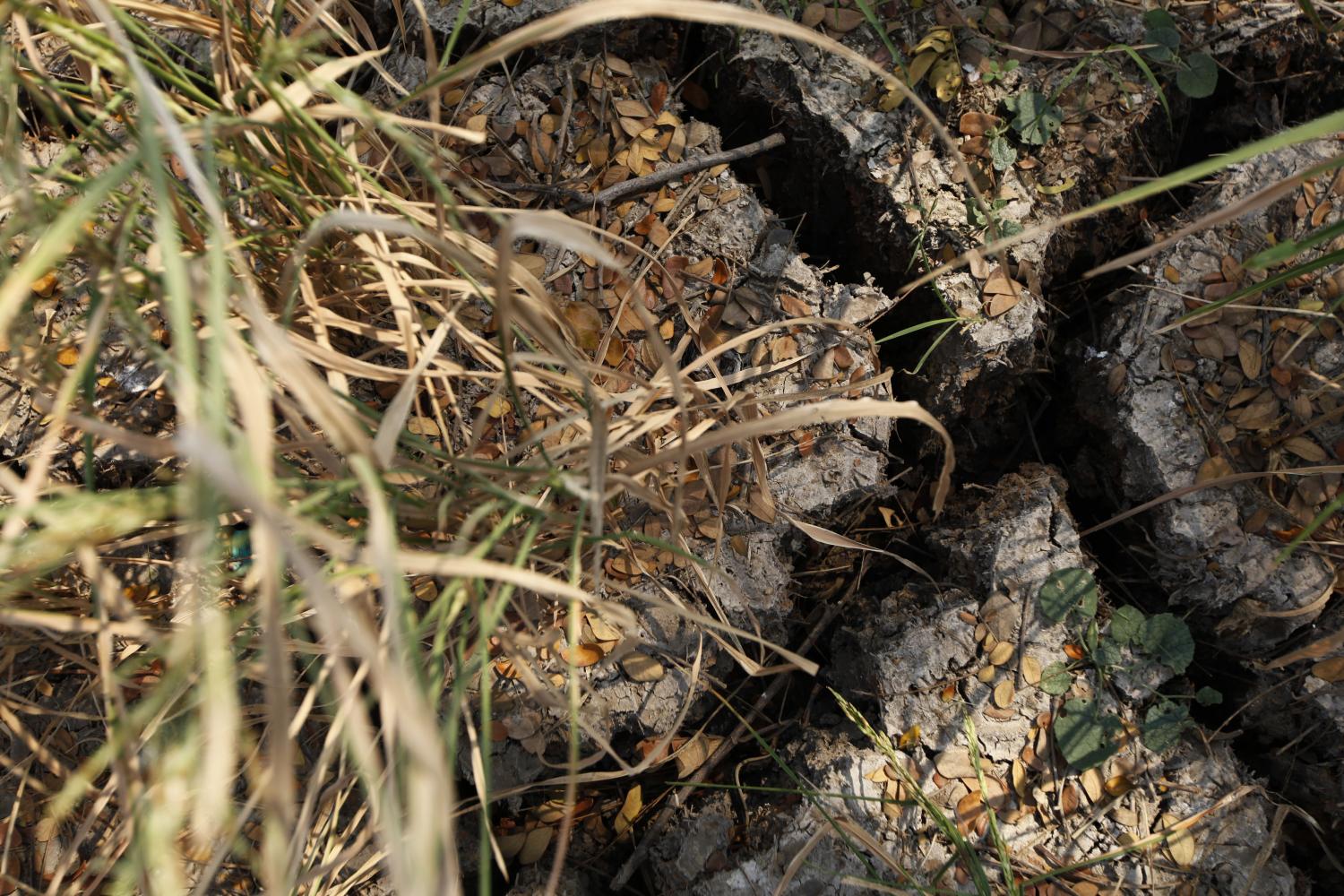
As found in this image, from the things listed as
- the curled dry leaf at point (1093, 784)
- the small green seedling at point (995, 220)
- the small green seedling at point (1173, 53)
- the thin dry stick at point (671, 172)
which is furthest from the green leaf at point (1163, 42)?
the curled dry leaf at point (1093, 784)

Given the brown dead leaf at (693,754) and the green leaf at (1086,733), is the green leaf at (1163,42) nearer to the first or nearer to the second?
the green leaf at (1086,733)

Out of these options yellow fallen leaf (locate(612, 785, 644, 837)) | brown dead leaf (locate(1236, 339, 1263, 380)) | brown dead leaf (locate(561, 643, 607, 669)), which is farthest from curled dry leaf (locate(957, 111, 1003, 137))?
yellow fallen leaf (locate(612, 785, 644, 837))

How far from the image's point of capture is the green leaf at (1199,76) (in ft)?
4.29

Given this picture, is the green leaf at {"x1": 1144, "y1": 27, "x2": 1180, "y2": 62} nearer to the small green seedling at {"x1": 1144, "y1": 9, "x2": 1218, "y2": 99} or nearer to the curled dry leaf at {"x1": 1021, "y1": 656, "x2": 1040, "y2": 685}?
the small green seedling at {"x1": 1144, "y1": 9, "x2": 1218, "y2": 99}

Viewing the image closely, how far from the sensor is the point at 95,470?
3.79 feet

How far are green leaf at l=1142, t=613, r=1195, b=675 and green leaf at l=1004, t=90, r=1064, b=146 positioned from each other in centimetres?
77

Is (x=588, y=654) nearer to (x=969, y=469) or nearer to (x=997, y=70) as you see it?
(x=969, y=469)

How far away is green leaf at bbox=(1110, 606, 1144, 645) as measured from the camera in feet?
3.93

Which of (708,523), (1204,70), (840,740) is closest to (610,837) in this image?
(840,740)

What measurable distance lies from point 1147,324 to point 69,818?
1733 mm

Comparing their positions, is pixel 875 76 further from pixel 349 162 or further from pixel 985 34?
pixel 349 162

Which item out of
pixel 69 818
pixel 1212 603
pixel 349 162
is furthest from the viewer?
pixel 1212 603

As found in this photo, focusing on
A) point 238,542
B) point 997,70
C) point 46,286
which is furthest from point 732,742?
point 46,286

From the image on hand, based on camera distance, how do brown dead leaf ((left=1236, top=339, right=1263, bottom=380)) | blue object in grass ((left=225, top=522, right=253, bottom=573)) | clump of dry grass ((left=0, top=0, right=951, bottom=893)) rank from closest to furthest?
clump of dry grass ((left=0, top=0, right=951, bottom=893))
blue object in grass ((left=225, top=522, right=253, bottom=573))
brown dead leaf ((left=1236, top=339, right=1263, bottom=380))
